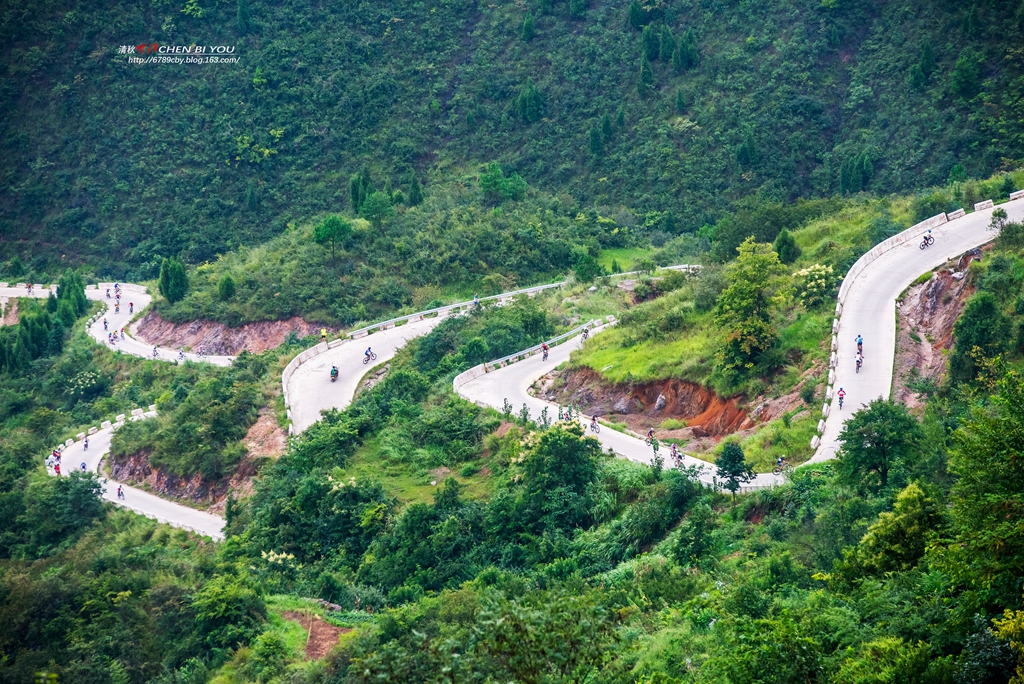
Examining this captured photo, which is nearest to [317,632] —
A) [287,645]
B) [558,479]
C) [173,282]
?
[287,645]

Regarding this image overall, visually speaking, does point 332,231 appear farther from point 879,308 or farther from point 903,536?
point 903,536

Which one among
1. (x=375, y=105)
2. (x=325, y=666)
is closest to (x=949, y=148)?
(x=375, y=105)

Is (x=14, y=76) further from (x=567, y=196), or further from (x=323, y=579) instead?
(x=323, y=579)

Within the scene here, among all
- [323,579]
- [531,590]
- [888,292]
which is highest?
[888,292]

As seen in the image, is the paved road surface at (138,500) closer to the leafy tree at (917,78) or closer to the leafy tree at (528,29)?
the leafy tree at (528,29)

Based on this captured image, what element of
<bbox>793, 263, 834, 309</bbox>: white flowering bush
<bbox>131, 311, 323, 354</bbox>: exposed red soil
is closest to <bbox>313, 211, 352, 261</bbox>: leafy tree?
<bbox>131, 311, 323, 354</bbox>: exposed red soil

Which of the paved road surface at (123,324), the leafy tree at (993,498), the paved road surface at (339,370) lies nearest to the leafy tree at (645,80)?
the paved road surface at (339,370)

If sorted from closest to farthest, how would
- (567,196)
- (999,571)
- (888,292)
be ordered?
(999,571) → (888,292) → (567,196)

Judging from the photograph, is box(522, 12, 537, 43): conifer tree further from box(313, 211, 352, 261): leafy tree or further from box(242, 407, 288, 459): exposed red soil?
box(242, 407, 288, 459): exposed red soil
